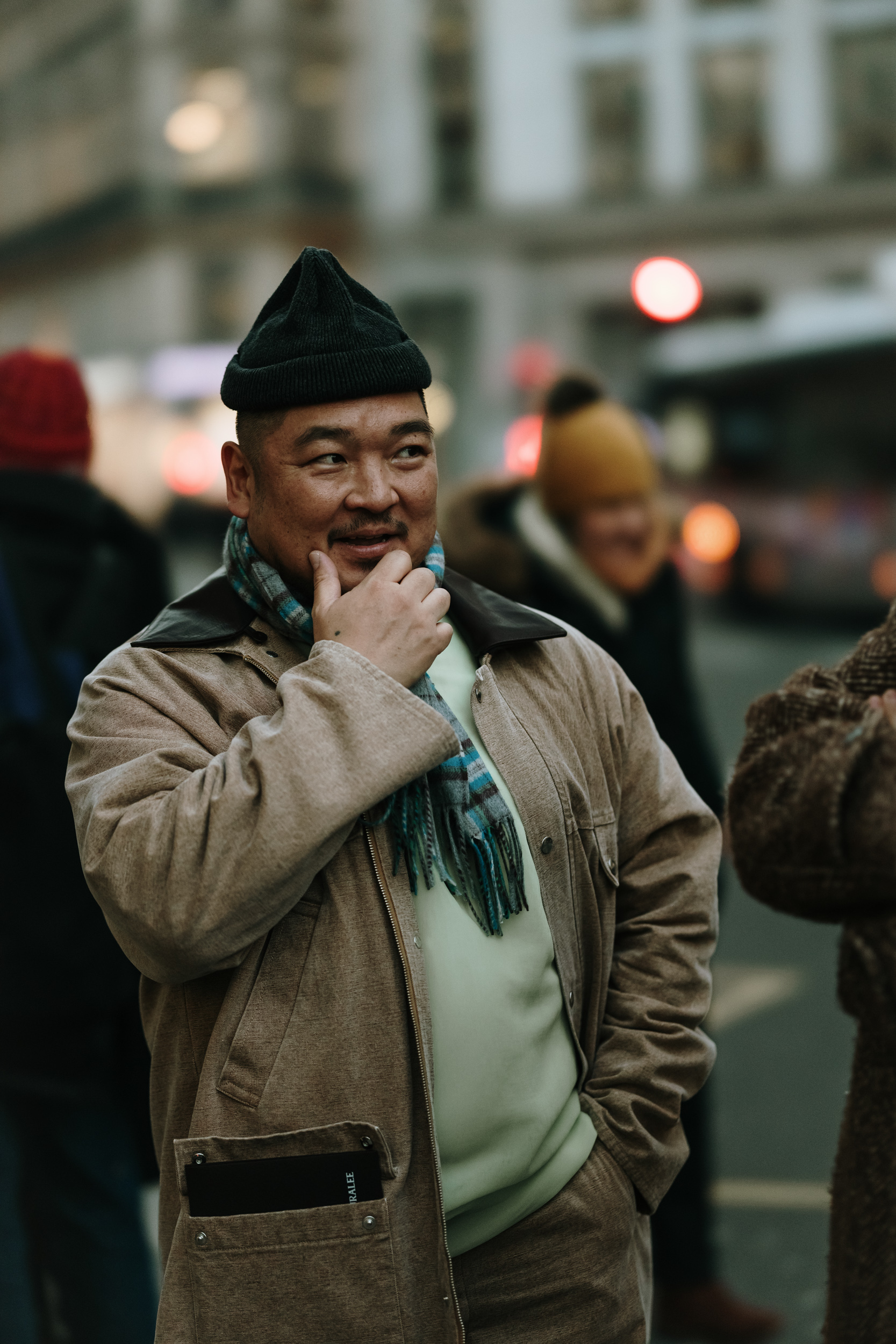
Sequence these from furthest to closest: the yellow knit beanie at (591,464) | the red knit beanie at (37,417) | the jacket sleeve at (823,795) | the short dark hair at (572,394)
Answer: the short dark hair at (572,394)
the yellow knit beanie at (591,464)
the red knit beanie at (37,417)
the jacket sleeve at (823,795)

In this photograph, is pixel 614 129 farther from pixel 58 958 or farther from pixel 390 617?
pixel 390 617

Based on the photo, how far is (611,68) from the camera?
35.9 metres

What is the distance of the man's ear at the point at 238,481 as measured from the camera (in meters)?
2.17

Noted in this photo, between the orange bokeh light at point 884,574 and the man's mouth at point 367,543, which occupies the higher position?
the man's mouth at point 367,543

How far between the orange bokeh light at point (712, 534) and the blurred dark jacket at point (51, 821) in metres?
17.1

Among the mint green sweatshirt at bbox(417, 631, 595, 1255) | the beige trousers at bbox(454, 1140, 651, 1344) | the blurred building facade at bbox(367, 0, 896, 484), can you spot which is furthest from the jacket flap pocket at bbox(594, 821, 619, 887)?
the blurred building facade at bbox(367, 0, 896, 484)

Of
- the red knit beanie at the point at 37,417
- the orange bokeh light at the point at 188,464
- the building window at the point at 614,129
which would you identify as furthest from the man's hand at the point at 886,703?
the building window at the point at 614,129

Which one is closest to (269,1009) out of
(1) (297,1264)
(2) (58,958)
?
(1) (297,1264)

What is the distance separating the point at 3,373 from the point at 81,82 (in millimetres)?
45194

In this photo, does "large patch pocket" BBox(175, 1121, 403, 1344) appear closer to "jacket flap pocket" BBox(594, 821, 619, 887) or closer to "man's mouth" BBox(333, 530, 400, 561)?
"jacket flap pocket" BBox(594, 821, 619, 887)

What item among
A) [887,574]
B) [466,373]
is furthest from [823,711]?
[466,373]

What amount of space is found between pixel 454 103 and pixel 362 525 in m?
37.1

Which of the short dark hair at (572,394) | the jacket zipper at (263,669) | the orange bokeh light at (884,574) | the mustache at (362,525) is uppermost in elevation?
the short dark hair at (572,394)

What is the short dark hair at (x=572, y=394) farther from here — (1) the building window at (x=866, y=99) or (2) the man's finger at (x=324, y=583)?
(1) the building window at (x=866, y=99)
